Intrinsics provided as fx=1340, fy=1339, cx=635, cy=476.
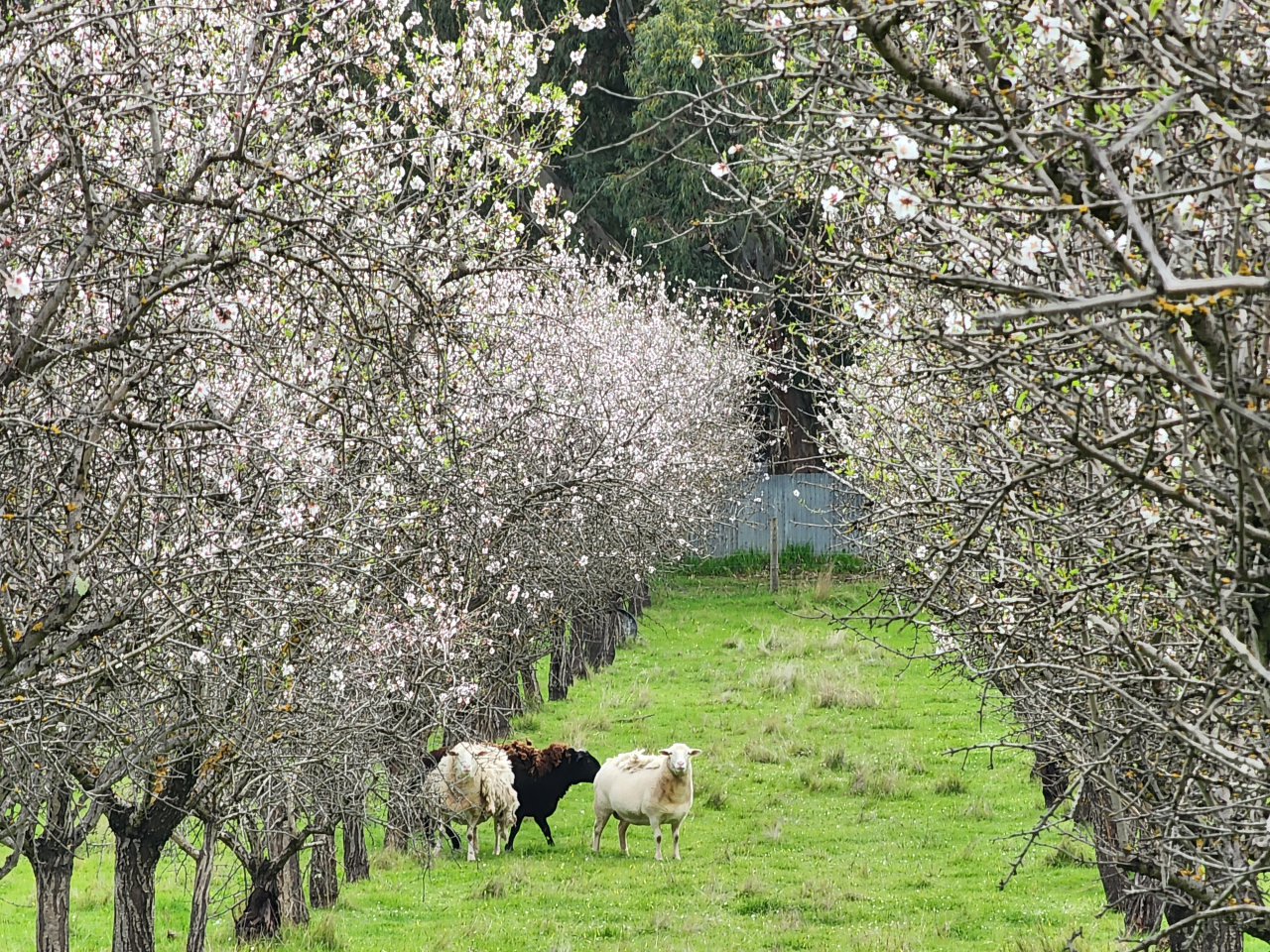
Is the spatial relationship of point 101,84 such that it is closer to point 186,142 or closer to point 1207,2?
point 186,142

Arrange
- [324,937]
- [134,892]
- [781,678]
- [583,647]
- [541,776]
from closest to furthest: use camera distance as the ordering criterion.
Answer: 1. [134,892]
2. [324,937]
3. [541,776]
4. [781,678]
5. [583,647]

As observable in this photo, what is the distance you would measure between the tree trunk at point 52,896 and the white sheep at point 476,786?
537cm

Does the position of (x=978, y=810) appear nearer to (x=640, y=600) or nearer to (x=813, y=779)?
(x=813, y=779)

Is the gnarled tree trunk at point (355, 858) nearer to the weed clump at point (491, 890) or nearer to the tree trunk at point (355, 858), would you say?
the tree trunk at point (355, 858)

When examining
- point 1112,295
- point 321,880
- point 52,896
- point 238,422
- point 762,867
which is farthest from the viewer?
point 762,867

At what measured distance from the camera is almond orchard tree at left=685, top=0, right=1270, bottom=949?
3.62 m

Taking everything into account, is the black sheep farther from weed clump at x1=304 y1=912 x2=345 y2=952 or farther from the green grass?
weed clump at x1=304 y1=912 x2=345 y2=952

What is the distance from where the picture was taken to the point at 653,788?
15.7 metres

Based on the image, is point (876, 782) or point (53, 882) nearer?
point (53, 882)

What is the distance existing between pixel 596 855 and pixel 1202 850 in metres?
11.6

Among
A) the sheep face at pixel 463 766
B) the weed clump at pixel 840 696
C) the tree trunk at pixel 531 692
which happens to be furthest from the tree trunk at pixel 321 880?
the weed clump at pixel 840 696

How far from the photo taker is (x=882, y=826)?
1662 centimetres

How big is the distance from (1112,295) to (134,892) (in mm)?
9024

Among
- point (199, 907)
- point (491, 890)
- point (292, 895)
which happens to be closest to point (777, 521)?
point (491, 890)
